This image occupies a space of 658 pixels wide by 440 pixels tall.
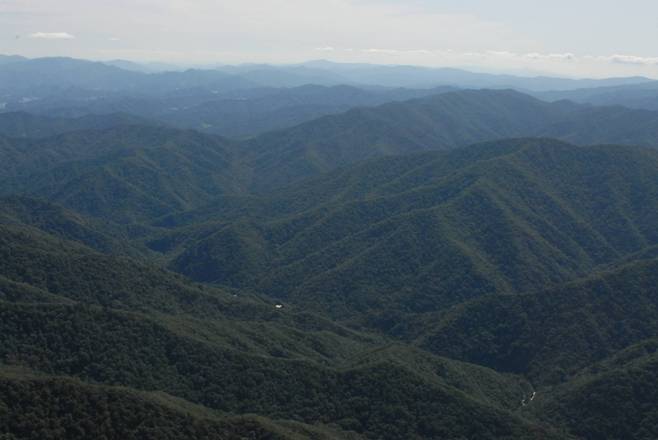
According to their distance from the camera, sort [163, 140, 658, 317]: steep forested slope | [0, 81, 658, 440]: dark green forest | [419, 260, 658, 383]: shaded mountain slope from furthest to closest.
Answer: [163, 140, 658, 317]: steep forested slope < [419, 260, 658, 383]: shaded mountain slope < [0, 81, 658, 440]: dark green forest

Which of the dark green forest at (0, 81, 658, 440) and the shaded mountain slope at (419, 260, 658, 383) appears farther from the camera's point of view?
the shaded mountain slope at (419, 260, 658, 383)

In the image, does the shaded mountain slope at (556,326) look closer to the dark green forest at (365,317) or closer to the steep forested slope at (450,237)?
the dark green forest at (365,317)

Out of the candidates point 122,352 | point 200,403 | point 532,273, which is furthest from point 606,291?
point 122,352

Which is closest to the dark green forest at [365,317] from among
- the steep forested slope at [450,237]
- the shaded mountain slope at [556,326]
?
the shaded mountain slope at [556,326]

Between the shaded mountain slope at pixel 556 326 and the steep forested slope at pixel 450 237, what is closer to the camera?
the shaded mountain slope at pixel 556 326

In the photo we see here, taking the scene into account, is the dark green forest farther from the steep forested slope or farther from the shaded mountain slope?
the steep forested slope

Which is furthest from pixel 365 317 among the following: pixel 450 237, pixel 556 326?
pixel 556 326

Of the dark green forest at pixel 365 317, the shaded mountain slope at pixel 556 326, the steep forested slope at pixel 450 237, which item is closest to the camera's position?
the dark green forest at pixel 365 317

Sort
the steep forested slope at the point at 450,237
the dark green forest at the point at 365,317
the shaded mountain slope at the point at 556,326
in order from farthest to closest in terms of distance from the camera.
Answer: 1. the steep forested slope at the point at 450,237
2. the shaded mountain slope at the point at 556,326
3. the dark green forest at the point at 365,317

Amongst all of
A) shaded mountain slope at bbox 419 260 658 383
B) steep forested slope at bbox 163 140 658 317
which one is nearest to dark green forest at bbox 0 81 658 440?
shaded mountain slope at bbox 419 260 658 383

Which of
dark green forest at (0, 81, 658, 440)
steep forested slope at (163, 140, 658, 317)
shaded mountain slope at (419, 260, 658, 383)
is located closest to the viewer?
dark green forest at (0, 81, 658, 440)

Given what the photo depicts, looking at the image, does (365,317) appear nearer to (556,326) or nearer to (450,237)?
(450,237)
